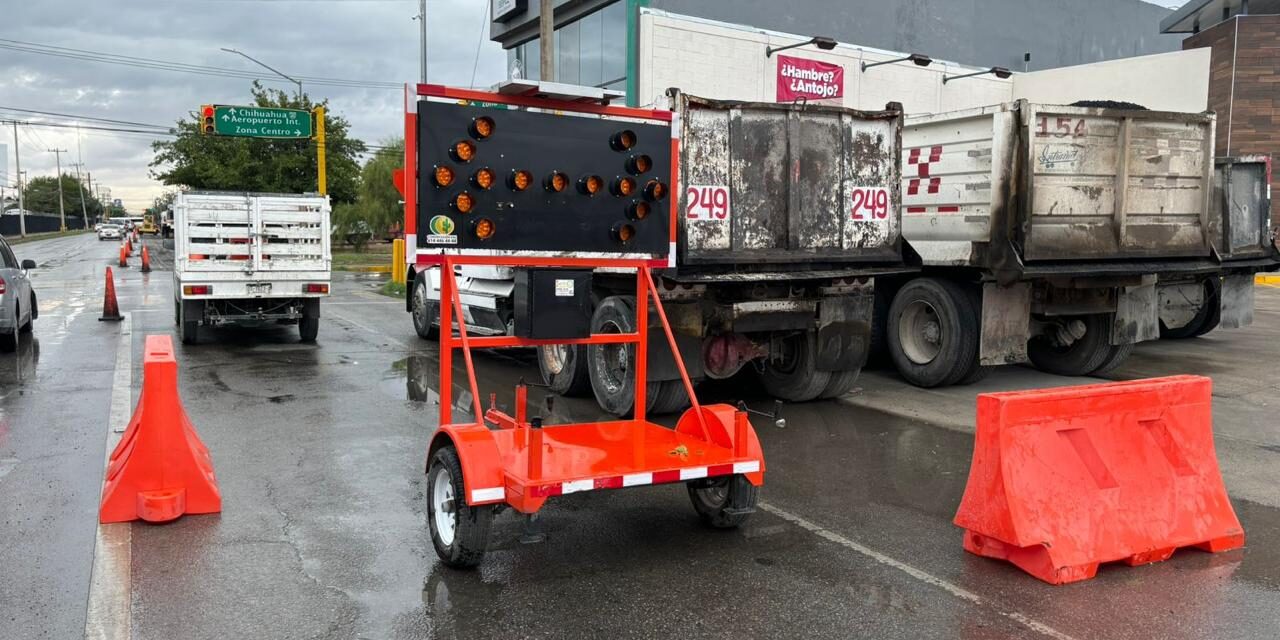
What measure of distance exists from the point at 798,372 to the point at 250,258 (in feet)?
27.6

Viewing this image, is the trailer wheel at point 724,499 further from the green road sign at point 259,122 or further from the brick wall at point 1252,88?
the brick wall at point 1252,88

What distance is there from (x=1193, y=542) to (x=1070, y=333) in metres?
6.07

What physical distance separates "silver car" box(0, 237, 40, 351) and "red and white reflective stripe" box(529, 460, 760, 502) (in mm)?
10435

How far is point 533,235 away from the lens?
543 centimetres

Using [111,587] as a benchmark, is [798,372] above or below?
above

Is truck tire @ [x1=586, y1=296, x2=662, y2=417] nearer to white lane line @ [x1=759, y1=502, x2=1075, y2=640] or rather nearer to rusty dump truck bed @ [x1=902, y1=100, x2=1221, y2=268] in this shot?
white lane line @ [x1=759, y1=502, x2=1075, y2=640]


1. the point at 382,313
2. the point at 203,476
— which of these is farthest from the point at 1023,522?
the point at 382,313

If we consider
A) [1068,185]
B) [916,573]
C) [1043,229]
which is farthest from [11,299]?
[1068,185]

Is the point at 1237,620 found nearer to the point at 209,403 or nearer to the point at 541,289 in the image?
the point at 541,289

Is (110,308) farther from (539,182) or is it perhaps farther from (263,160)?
(263,160)

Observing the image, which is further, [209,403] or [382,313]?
[382,313]

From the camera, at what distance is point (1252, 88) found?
101 ft

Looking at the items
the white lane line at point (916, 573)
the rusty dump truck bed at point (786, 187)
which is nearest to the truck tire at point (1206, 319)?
the rusty dump truck bed at point (786, 187)

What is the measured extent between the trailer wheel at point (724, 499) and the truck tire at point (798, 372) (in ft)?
12.3
